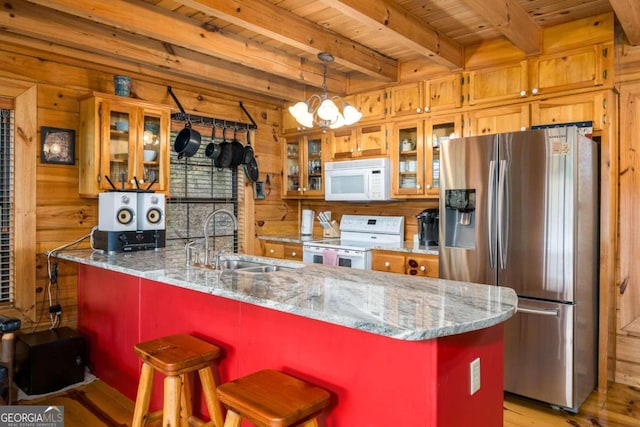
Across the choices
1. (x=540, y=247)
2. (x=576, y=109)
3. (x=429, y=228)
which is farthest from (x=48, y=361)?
(x=576, y=109)

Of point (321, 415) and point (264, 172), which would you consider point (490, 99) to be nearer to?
point (264, 172)

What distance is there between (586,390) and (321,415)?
7.07 ft

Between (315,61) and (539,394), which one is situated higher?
(315,61)

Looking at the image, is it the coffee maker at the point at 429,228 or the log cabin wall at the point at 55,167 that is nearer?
the log cabin wall at the point at 55,167

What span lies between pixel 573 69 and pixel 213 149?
3053 millimetres

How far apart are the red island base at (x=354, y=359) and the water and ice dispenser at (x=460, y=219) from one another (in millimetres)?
1467

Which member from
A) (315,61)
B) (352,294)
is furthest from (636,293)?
(315,61)

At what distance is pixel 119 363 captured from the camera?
2.86 m

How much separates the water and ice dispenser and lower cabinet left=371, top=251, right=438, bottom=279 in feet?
0.83

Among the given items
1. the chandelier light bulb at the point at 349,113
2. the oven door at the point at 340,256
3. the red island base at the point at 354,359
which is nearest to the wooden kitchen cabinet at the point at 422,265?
the oven door at the point at 340,256

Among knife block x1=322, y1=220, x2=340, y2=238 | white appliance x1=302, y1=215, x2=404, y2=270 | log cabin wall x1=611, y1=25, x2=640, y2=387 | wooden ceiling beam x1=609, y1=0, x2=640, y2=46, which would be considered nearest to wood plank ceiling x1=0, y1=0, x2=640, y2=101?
wooden ceiling beam x1=609, y1=0, x2=640, y2=46

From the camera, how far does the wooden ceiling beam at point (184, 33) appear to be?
2.58 m

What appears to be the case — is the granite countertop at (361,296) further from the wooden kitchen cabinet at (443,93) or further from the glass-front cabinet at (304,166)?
the glass-front cabinet at (304,166)

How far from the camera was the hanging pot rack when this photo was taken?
13.2 feet
